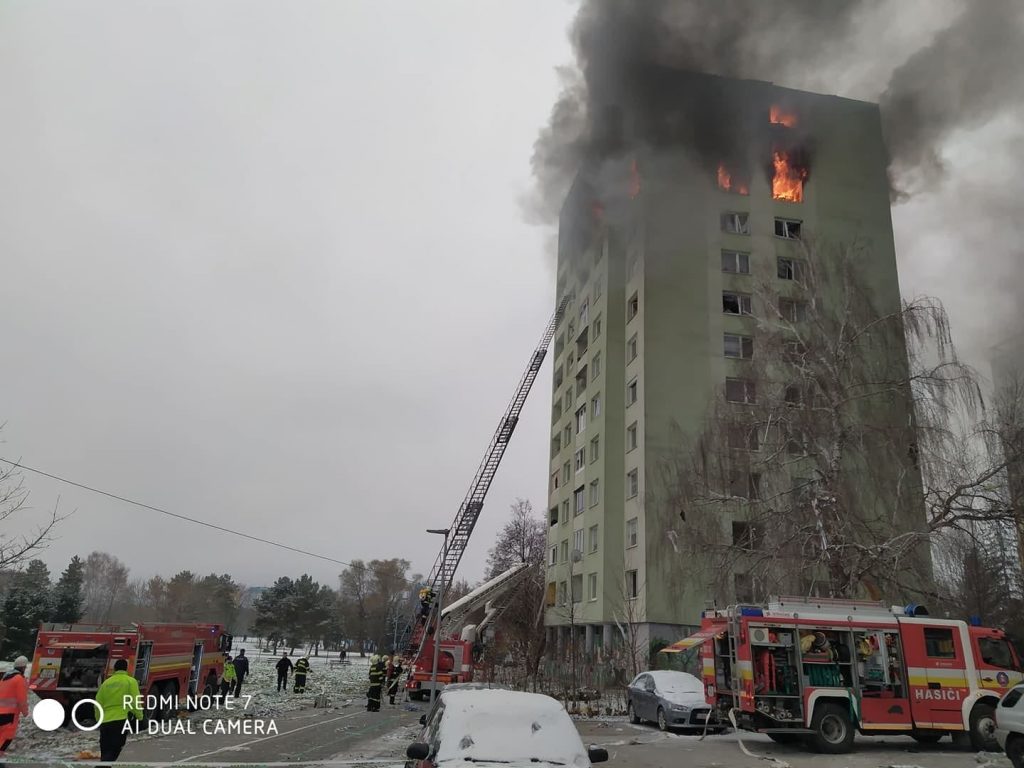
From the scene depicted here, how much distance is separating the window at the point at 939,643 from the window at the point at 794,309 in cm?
1068

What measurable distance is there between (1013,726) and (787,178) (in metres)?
31.6

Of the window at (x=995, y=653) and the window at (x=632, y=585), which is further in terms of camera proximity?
the window at (x=632, y=585)

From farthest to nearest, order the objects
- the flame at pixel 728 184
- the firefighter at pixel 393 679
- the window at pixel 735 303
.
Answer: the window at pixel 735 303
the flame at pixel 728 184
the firefighter at pixel 393 679

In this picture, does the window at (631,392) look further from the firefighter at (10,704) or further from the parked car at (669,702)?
the firefighter at (10,704)

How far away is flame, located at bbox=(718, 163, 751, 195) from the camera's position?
3462 centimetres

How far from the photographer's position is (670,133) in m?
30.6

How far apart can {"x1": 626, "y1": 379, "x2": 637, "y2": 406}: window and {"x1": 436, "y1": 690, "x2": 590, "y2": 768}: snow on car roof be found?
1159 inches

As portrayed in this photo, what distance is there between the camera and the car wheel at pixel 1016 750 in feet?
34.9

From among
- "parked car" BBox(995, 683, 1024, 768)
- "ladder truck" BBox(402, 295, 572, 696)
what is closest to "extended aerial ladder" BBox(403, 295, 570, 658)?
"ladder truck" BBox(402, 295, 572, 696)

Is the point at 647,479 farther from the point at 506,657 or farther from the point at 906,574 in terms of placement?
the point at 506,657

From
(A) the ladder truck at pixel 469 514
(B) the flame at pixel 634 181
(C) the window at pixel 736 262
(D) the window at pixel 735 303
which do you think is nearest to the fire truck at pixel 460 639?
(A) the ladder truck at pixel 469 514

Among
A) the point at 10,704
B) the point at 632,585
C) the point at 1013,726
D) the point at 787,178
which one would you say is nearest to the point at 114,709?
the point at 10,704

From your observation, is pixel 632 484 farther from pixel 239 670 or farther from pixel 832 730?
pixel 832 730

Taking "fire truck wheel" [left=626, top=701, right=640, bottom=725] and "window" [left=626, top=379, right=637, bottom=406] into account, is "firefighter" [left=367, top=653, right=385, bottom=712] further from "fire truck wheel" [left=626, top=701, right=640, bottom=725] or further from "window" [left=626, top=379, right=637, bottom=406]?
"window" [left=626, top=379, right=637, bottom=406]
